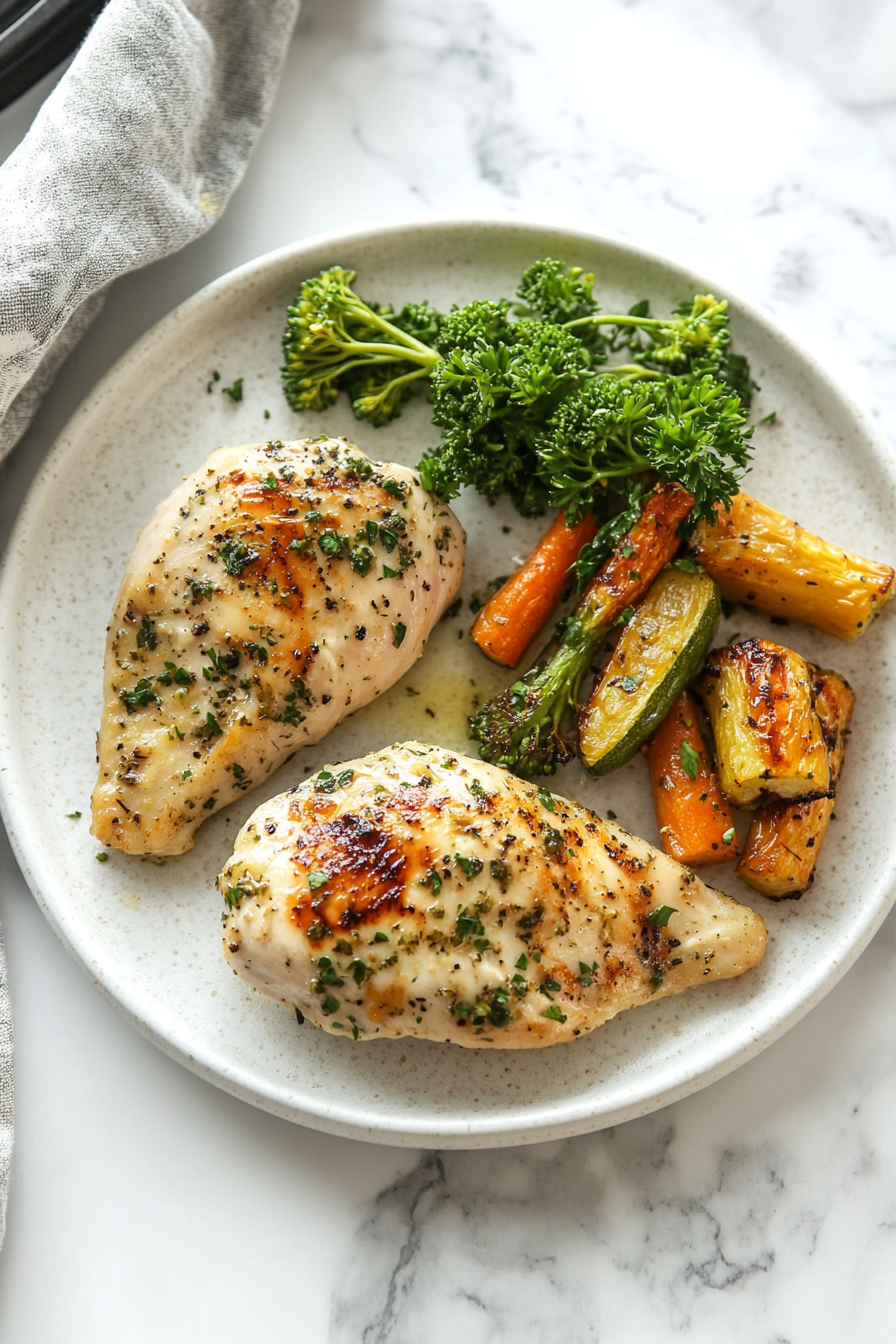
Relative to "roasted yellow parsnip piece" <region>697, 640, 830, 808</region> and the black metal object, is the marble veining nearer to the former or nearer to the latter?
"roasted yellow parsnip piece" <region>697, 640, 830, 808</region>

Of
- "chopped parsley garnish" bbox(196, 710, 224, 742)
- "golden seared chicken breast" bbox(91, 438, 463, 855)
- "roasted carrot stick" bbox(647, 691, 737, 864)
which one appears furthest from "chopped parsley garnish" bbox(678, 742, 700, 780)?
"chopped parsley garnish" bbox(196, 710, 224, 742)

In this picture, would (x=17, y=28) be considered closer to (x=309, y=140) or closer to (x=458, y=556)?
(x=309, y=140)

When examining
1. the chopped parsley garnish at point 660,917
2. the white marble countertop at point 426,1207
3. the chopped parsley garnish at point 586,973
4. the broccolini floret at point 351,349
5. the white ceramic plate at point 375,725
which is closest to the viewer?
the chopped parsley garnish at point 586,973

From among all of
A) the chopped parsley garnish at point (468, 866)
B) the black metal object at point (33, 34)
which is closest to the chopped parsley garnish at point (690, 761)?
the chopped parsley garnish at point (468, 866)

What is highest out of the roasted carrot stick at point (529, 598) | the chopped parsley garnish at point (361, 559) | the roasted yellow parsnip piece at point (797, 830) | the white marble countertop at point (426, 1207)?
the chopped parsley garnish at point (361, 559)

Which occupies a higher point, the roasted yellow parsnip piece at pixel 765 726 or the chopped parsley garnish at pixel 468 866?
the chopped parsley garnish at pixel 468 866

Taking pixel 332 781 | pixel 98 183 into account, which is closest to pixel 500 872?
pixel 332 781

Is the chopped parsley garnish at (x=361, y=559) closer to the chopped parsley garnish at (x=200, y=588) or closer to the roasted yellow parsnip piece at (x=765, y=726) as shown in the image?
the chopped parsley garnish at (x=200, y=588)
